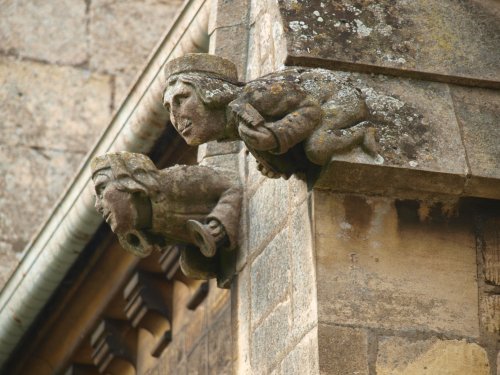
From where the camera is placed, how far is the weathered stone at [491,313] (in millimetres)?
5246

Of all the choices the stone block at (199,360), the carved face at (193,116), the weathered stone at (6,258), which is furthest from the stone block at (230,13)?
the weathered stone at (6,258)

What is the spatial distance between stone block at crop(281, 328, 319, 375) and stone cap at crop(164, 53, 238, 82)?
75cm

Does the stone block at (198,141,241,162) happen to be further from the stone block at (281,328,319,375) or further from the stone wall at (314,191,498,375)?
the stone block at (281,328,319,375)

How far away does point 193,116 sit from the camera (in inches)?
213

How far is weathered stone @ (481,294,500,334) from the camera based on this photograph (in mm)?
5246

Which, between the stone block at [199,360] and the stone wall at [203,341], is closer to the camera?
the stone wall at [203,341]

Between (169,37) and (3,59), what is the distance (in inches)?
142

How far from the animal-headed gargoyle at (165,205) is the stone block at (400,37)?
1.84 feet

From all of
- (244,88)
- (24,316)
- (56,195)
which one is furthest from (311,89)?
(56,195)

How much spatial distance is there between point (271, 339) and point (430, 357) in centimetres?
49

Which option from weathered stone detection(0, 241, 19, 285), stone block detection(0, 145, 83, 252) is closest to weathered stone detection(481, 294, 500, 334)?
weathered stone detection(0, 241, 19, 285)

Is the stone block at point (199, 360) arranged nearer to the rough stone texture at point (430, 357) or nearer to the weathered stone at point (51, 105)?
the rough stone texture at point (430, 357)

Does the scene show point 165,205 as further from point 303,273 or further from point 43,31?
point 43,31

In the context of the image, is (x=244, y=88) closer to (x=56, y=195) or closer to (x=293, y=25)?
(x=293, y=25)
